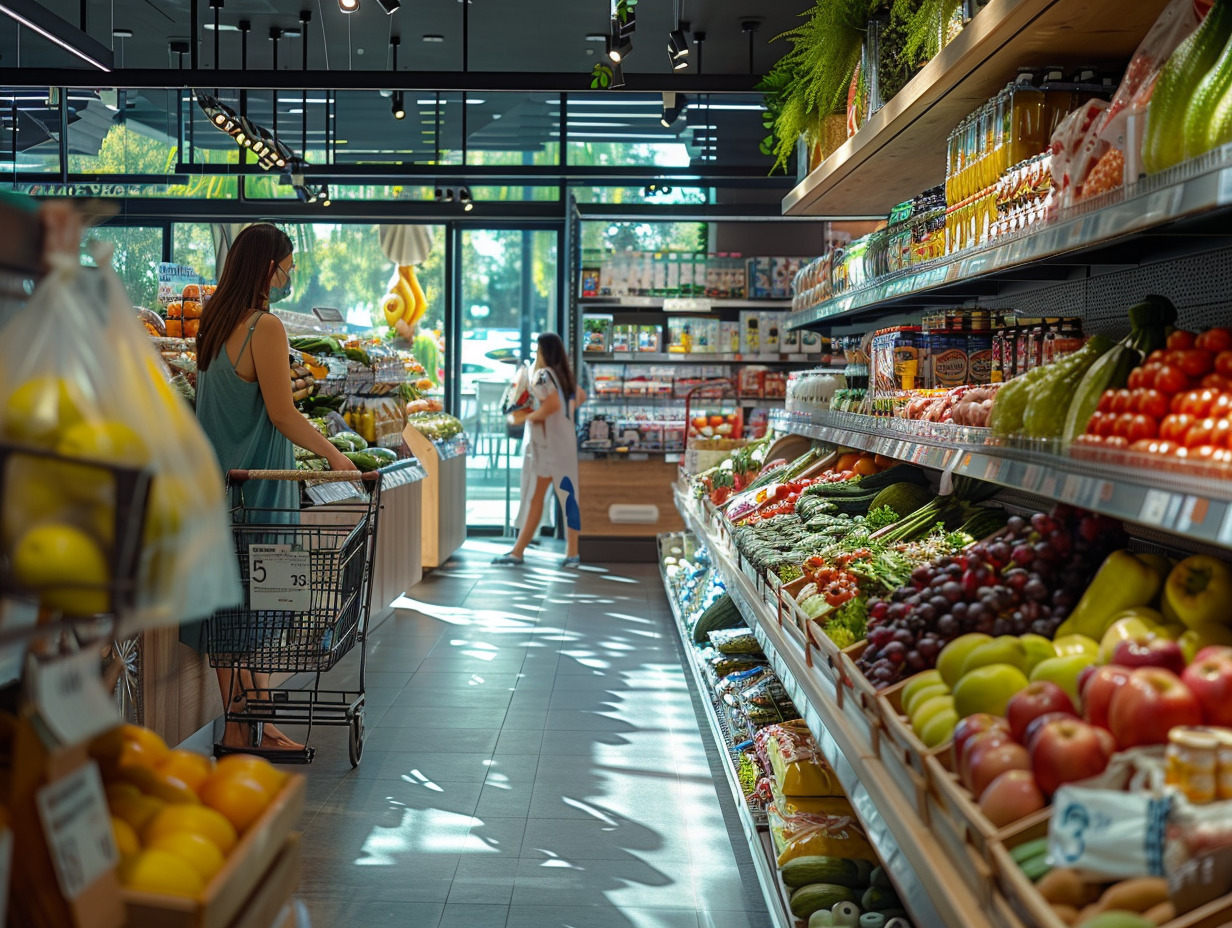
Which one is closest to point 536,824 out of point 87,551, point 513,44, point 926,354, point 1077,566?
point 926,354

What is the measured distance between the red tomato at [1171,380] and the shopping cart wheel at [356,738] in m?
3.03

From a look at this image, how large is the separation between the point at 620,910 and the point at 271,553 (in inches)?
60.2

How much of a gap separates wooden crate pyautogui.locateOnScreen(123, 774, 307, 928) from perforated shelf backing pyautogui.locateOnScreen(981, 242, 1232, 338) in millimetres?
2027

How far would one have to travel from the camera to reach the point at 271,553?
11.8 feet

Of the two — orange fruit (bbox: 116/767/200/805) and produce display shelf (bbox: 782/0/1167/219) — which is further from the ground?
produce display shelf (bbox: 782/0/1167/219)

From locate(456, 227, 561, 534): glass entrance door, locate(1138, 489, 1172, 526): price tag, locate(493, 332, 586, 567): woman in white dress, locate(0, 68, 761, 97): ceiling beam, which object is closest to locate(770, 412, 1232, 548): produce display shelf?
locate(1138, 489, 1172, 526): price tag

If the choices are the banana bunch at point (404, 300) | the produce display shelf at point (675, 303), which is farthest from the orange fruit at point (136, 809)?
→ the banana bunch at point (404, 300)

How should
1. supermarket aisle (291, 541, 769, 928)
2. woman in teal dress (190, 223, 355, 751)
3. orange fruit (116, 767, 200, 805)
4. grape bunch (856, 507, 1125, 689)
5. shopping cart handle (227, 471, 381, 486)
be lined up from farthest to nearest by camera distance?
woman in teal dress (190, 223, 355, 751), shopping cart handle (227, 471, 381, 486), supermarket aisle (291, 541, 769, 928), grape bunch (856, 507, 1125, 689), orange fruit (116, 767, 200, 805)

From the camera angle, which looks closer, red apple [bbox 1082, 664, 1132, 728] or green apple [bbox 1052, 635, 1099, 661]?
red apple [bbox 1082, 664, 1132, 728]

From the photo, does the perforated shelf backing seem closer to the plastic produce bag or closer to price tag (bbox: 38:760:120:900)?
the plastic produce bag

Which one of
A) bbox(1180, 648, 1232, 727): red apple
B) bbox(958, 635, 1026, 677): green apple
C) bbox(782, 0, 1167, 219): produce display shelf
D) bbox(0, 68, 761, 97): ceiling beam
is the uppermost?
bbox(0, 68, 761, 97): ceiling beam

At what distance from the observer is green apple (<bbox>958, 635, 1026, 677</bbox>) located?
179cm

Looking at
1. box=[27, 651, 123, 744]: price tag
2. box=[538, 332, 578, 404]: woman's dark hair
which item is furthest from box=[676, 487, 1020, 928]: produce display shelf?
box=[538, 332, 578, 404]: woman's dark hair

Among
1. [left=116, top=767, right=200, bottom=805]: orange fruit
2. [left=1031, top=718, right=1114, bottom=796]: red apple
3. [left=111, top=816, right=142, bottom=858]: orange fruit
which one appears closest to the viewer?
[left=111, top=816, right=142, bottom=858]: orange fruit
